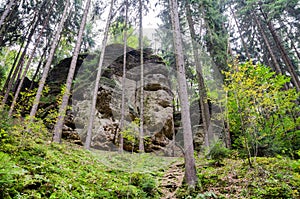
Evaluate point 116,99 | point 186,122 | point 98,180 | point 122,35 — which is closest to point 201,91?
point 186,122

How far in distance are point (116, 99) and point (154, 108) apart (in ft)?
12.0

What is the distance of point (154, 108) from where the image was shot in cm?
1805

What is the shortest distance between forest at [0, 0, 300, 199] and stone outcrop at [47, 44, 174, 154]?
10cm

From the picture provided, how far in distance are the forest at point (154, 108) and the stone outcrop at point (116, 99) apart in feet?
0.34

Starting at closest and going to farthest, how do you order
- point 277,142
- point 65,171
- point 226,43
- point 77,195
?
point 77,195, point 65,171, point 277,142, point 226,43

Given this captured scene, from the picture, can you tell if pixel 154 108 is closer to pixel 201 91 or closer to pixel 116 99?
pixel 116 99

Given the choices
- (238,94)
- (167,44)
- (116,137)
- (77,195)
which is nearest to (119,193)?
(77,195)

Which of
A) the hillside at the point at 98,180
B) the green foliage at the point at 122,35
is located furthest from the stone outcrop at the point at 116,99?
the hillside at the point at 98,180

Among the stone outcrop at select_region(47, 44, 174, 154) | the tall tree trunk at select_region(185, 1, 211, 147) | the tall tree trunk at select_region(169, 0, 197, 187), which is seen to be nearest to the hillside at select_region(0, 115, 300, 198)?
the tall tree trunk at select_region(169, 0, 197, 187)

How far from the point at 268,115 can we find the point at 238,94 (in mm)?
3182

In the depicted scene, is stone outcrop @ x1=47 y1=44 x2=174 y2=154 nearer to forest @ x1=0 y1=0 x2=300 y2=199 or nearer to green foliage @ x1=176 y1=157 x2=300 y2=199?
forest @ x1=0 y1=0 x2=300 y2=199

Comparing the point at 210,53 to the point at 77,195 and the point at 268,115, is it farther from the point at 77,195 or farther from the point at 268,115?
the point at 77,195

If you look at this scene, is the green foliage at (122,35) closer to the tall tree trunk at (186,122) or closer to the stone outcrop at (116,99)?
the stone outcrop at (116,99)

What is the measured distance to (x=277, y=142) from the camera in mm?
8812
